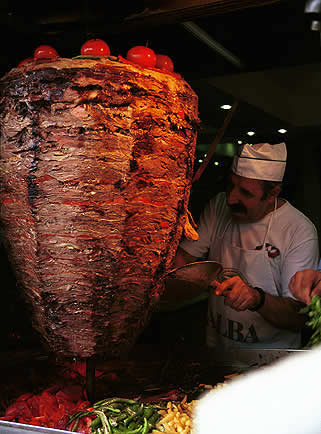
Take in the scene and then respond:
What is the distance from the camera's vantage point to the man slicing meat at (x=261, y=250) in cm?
211

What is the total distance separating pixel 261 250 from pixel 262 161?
0.40 meters

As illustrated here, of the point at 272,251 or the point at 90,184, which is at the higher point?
the point at 90,184

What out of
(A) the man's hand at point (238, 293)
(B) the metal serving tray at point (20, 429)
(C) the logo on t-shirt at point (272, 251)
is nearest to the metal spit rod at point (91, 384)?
(B) the metal serving tray at point (20, 429)

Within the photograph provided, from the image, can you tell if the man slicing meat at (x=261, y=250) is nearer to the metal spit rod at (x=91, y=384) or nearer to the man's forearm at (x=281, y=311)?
the man's forearm at (x=281, y=311)

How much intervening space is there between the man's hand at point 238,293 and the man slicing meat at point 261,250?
1 cm

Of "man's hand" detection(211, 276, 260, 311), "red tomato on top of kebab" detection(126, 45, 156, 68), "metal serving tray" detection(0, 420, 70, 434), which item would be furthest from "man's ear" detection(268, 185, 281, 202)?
"metal serving tray" detection(0, 420, 70, 434)

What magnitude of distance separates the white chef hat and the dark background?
9cm

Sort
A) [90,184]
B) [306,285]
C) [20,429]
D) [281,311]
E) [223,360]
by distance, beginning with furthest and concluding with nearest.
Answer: [281,311]
[223,360]
[306,285]
[90,184]
[20,429]

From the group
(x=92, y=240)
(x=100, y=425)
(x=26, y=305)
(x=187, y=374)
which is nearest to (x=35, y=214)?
(x=92, y=240)

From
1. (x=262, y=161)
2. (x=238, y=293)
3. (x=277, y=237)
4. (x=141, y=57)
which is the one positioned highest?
(x=141, y=57)

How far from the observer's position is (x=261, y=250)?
2201mm

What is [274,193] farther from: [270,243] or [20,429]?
[20,429]

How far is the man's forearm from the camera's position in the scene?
208 cm

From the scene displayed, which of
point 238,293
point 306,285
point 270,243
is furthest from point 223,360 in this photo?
point 270,243
